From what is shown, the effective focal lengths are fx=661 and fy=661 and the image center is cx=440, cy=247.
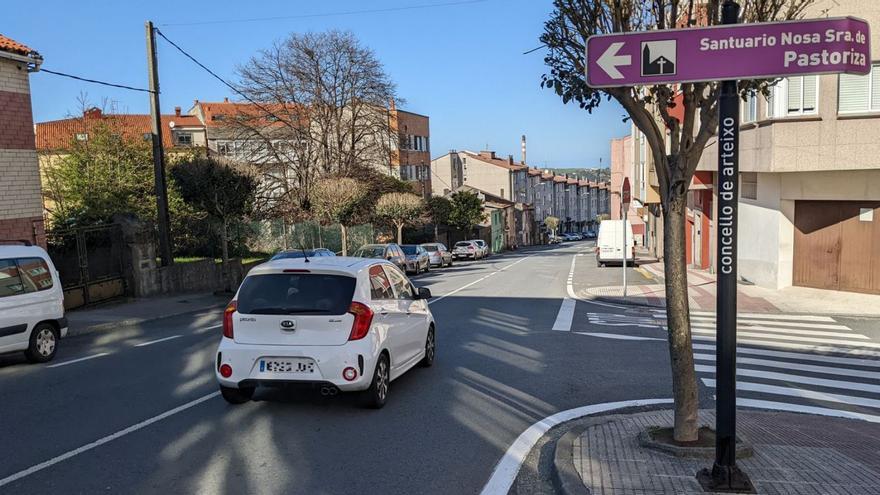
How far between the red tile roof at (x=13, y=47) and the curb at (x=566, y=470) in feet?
58.4

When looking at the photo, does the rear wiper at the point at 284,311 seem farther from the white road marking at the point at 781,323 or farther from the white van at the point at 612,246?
the white van at the point at 612,246

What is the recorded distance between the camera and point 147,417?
272 inches

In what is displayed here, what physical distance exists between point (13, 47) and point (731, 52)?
18.6 m

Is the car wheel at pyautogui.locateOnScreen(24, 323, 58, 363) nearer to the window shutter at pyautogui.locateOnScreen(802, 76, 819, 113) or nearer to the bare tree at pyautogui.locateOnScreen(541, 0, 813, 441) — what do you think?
the bare tree at pyautogui.locateOnScreen(541, 0, 813, 441)

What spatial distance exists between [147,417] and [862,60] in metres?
7.05

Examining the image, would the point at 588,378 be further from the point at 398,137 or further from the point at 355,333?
the point at 398,137

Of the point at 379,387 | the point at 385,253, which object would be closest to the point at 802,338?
the point at 379,387

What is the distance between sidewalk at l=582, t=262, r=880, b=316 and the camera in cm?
1597

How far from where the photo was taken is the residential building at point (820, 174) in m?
16.5

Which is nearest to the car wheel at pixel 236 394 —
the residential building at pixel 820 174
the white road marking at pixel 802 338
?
the white road marking at pixel 802 338

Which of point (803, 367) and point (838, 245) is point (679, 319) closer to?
point (803, 367)

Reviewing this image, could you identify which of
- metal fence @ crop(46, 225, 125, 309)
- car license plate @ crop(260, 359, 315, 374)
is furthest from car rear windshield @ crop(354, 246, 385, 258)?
car license plate @ crop(260, 359, 315, 374)

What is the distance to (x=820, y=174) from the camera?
17.8 m

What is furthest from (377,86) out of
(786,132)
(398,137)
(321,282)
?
(321,282)
